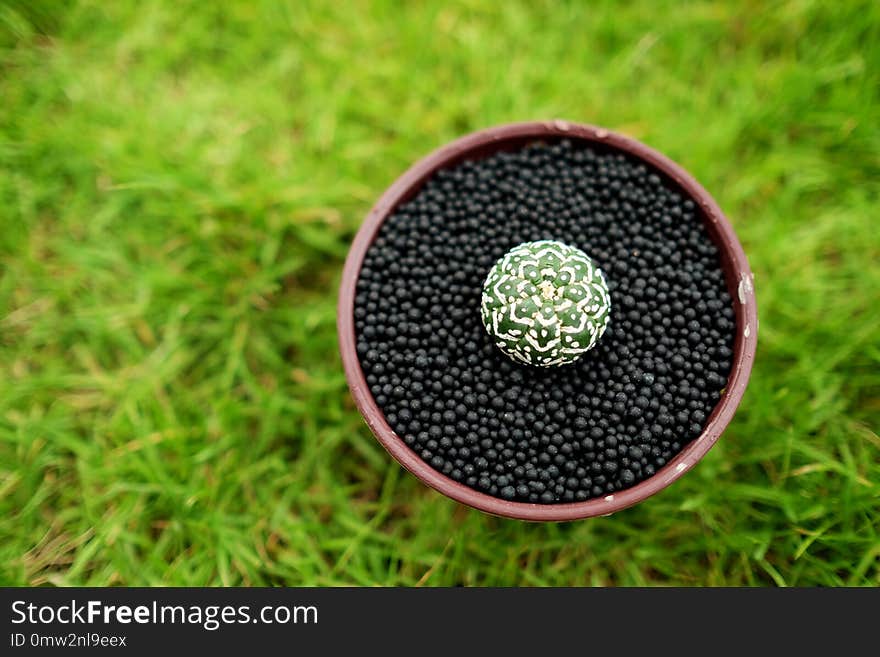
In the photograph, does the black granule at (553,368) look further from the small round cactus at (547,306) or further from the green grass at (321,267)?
the green grass at (321,267)

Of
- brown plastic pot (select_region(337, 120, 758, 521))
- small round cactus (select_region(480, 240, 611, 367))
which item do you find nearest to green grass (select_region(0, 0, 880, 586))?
brown plastic pot (select_region(337, 120, 758, 521))

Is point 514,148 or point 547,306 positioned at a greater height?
point 514,148

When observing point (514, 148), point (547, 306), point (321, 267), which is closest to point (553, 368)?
point (547, 306)

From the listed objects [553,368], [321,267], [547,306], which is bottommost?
[553,368]

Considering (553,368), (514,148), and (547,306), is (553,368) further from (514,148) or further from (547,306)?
(514,148)

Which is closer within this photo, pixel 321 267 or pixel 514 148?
pixel 514 148

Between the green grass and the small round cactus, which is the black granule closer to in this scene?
the small round cactus
